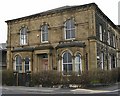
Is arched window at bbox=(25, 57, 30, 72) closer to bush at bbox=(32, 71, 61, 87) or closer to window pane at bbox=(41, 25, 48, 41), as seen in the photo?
window pane at bbox=(41, 25, 48, 41)

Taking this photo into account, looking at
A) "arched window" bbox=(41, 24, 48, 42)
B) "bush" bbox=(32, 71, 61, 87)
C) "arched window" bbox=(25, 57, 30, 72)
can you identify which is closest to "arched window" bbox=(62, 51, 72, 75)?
"bush" bbox=(32, 71, 61, 87)

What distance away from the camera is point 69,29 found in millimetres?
28312

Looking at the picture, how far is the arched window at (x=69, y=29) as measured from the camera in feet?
92.2

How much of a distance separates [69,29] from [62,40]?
1.54 m

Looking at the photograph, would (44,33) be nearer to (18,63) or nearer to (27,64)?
(27,64)

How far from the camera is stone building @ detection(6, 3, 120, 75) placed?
2656 cm

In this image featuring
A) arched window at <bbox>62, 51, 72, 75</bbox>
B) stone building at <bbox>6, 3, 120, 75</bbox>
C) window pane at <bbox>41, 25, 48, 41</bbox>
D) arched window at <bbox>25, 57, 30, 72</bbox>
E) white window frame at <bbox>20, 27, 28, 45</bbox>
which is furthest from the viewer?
white window frame at <bbox>20, 27, 28, 45</bbox>

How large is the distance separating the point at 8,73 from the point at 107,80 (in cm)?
1099

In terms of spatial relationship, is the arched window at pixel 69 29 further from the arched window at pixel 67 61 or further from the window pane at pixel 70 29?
the arched window at pixel 67 61

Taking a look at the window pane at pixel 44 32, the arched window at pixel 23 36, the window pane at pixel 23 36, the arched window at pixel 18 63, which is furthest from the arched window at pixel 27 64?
the window pane at pixel 44 32

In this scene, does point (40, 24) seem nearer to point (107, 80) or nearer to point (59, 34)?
point (59, 34)

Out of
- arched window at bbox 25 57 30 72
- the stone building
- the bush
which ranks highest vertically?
the stone building

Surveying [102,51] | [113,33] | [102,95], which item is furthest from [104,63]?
[102,95]

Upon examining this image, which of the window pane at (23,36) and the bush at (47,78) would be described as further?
the window pane at (23,36)
